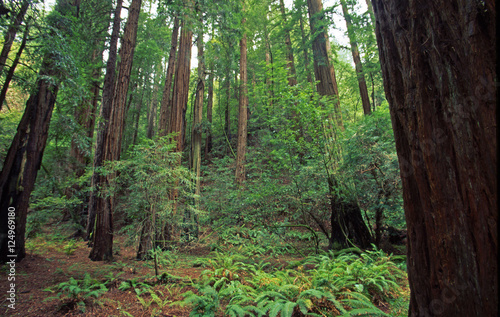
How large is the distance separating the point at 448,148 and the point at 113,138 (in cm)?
663

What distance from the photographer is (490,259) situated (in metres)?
1.11

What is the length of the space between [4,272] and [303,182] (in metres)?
6.42

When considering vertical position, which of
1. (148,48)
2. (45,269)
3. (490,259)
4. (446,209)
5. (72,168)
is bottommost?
(45,269)

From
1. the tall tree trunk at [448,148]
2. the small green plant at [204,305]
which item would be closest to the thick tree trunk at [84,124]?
the small green plant at [204,305]

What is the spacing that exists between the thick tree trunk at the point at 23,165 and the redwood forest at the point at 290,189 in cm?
3

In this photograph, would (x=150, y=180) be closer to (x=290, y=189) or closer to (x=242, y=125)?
(x=290, y=189)

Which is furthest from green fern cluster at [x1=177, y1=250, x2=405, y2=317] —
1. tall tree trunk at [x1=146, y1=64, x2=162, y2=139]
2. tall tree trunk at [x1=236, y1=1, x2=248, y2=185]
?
tall tree trunk at [x1=146, y1=64, x2=162, y2=139]

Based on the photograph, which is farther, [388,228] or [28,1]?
[388,228]

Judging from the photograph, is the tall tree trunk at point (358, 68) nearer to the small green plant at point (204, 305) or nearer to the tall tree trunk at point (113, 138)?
the tall tree trunk at point (113, 138)

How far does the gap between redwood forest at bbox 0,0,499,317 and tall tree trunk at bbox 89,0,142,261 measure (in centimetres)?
4

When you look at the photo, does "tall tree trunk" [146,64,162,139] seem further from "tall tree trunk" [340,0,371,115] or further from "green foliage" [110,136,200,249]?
"green foliage" [110,136,200,249]

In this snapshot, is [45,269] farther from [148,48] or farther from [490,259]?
[148,48]

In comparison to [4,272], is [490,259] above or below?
above

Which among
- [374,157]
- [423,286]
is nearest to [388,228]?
[374,157]
